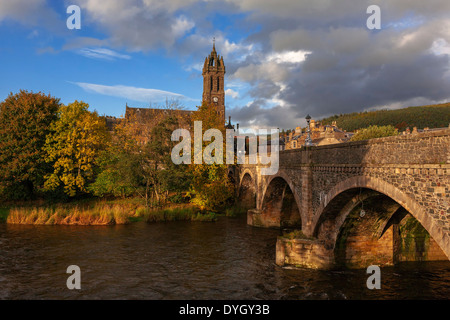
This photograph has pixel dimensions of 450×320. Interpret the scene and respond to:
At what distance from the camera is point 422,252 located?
63.2ft

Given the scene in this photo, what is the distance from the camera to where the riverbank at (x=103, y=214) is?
29.0m

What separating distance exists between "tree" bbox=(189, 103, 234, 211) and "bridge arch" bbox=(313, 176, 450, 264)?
18.6m

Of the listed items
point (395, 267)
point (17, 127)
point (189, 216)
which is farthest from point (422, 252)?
point (17, 127)

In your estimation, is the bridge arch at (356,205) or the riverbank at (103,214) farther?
the riverbank at (103,214)

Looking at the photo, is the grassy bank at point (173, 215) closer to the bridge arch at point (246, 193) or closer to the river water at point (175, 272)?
the river water at point (175, 272)

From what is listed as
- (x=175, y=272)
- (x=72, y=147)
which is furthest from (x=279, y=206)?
(x=72, y=147)

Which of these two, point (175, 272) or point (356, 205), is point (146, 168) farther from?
point (356, 205)

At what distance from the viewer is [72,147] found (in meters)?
37.1

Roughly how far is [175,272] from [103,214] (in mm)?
15900

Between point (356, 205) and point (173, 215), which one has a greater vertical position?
point (356, 205)

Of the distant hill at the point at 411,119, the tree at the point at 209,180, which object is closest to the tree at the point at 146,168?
the tree at the point at 209,180

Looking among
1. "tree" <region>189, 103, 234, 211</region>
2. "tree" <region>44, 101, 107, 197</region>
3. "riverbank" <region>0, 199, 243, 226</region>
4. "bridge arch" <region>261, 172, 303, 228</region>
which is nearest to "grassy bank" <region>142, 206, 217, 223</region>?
"riverbank" <region>0, 199, 243, 226</region>

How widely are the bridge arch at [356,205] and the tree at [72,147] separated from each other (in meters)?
31.5

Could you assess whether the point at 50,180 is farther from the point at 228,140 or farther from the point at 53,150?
the point at 228,140
